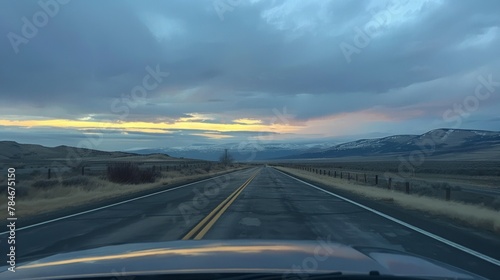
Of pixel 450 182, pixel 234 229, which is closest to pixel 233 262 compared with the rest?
pixel 234 229

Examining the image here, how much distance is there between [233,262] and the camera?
3.73 m

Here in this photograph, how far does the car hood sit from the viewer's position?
350 cm

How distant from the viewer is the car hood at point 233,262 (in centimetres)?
350

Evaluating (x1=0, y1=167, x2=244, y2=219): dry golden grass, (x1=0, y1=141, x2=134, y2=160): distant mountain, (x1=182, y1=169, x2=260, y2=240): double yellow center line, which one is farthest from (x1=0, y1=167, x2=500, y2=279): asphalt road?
(x1=0, y1=141, x2=134, y2=160): distant mountain

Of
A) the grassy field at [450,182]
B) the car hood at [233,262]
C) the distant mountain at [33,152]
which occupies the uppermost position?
the distant mountain at [33,152]

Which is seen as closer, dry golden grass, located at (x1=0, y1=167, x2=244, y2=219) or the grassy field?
dry golden grass, located at (x1=0, y1=167, x2=244, y2=219)

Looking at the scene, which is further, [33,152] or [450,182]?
[33,152]

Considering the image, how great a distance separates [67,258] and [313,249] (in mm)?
2276

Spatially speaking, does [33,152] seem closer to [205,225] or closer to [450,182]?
[450,182]

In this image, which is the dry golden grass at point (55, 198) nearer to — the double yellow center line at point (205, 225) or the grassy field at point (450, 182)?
the double yellow center line at point (205, 225)

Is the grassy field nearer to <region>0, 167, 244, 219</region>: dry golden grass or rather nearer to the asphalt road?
the asphalt road

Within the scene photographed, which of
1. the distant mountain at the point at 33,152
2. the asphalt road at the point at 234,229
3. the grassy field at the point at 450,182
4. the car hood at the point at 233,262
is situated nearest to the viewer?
the car hood at the point at 233,262

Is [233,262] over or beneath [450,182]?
over

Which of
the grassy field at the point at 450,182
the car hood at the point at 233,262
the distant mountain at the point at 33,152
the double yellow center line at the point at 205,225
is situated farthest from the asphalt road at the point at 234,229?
the distant mountain at the point at 33,152
